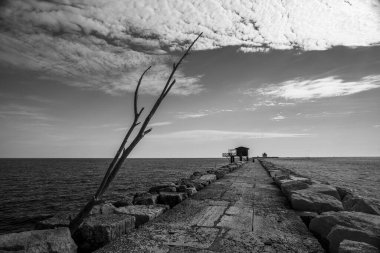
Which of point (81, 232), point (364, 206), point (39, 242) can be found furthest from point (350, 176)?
point (39, 242)

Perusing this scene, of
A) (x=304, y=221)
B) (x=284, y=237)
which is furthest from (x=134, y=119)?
(x=304, y=221)

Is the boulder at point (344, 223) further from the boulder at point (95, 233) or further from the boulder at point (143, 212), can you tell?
the boulder at point (95, 233)

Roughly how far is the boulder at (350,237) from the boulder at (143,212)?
2.60 m

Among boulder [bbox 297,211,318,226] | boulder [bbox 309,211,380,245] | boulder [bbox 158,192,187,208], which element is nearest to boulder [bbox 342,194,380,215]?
boulder [bbox 297,211,318,226]

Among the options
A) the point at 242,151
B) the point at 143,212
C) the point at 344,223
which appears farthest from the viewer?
the point at 242,151

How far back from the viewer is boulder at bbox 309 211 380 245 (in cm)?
306

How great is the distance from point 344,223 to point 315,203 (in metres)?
1.44

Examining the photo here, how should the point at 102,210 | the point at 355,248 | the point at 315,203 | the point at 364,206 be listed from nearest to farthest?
the point at 355,248 → the point at 102,210 → the point at 315,203 → the point at 364,206

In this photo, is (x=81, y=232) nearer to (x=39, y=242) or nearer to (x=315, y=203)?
(x=39, y=242)

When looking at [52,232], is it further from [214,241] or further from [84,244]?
[214,241]

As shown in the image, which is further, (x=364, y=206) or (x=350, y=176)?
(x=350, y=176)

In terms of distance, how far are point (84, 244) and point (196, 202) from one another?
2971mm

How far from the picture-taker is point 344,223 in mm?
3229

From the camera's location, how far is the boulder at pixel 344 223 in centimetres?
306
